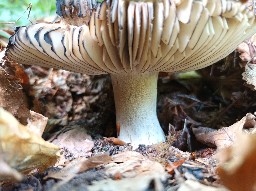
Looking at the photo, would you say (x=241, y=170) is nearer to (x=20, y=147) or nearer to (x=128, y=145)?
(x=20, y=147)

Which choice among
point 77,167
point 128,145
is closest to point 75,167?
point 77,167

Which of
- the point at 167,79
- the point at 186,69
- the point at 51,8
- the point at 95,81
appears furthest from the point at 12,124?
the point at 51,8

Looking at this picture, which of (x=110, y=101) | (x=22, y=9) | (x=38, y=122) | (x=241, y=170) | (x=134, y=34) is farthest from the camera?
(x=22, y=9)

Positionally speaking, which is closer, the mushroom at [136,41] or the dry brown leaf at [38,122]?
the mushroom at [136,41]

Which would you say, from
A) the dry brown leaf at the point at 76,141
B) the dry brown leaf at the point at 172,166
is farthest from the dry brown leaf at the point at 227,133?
the dry brown leaf at the point at 76,141

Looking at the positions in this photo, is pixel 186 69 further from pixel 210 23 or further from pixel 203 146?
pixel 210 23

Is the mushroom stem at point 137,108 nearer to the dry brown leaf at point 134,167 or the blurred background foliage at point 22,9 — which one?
the dry brown leaf at point 134,167

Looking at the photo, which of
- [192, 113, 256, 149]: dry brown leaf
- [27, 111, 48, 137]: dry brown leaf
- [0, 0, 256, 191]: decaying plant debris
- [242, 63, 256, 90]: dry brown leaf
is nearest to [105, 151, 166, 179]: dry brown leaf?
[0, 0, 256, 191]: decaying plant debris
